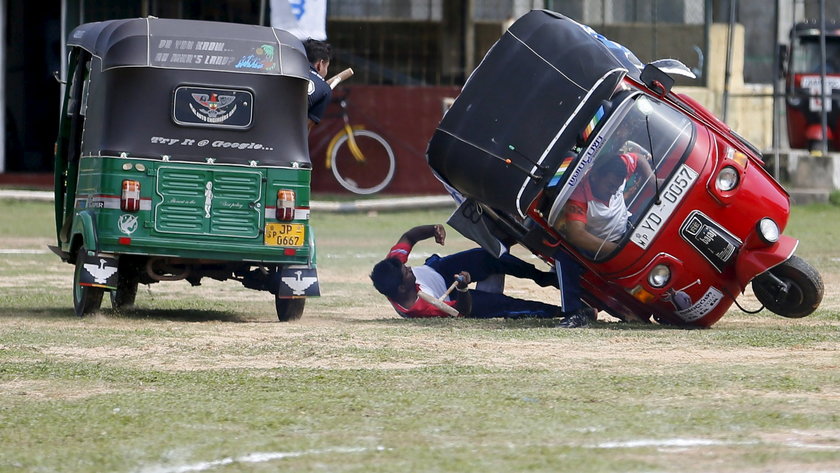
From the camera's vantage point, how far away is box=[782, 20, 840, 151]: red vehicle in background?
90.4 feet

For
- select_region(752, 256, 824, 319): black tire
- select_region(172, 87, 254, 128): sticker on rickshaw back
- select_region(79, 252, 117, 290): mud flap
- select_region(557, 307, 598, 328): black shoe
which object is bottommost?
select_region(557, 307, 598, 328): black shoe

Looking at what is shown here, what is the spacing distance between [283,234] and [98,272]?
139cm

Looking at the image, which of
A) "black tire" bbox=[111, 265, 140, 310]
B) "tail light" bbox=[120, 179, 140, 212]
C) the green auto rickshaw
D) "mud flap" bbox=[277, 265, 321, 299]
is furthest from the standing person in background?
"black tire" bbox=[111, 265, 140, 310]

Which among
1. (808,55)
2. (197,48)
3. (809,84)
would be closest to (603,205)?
(197,48)

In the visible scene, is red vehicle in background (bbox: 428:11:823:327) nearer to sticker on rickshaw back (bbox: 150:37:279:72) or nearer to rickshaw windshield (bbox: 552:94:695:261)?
rickshaw windshield (bbox: 552:94:695:261)

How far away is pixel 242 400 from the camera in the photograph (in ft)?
24.4

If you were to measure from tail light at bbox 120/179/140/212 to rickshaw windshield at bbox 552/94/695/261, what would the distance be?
10.1 ft

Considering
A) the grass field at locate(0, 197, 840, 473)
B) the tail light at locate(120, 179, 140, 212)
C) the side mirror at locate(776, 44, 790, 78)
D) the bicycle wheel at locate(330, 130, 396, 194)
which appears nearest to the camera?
the grass field at locate(0, 197, 840, 473)

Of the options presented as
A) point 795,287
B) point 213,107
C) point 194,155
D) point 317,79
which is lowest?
point 795,287

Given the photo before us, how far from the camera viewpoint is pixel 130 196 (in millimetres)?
10922

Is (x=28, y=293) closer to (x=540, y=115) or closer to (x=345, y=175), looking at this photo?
(x=540, y=115)

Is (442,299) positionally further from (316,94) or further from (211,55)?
(211,55)

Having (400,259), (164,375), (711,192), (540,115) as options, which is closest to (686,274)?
(711,192)

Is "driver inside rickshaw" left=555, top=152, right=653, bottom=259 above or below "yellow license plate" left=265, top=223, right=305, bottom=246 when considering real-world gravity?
above
